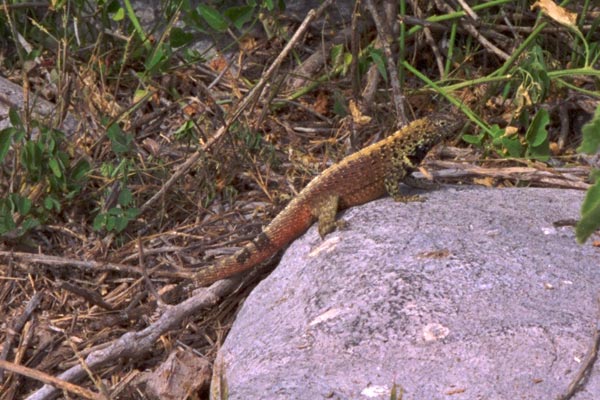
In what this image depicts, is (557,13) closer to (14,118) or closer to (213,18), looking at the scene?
(213,18)

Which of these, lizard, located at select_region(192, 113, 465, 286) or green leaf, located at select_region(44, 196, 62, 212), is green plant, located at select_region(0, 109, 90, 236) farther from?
lizard, located at select_region(192, 113, 465, 286)

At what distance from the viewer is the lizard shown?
3.70 m

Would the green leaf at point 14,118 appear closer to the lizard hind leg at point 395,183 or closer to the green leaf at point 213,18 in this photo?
the green leaf at point 213,18

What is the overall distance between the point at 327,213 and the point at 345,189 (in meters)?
0.17

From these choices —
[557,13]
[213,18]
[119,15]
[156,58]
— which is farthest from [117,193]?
[557,13]

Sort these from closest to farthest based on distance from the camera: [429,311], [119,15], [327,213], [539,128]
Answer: [429,311] → [327,213] → [539,128] → [119,15]

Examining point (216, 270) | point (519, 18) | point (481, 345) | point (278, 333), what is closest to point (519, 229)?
point (481, 345)

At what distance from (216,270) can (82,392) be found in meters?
0.97

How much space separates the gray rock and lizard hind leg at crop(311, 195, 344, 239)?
0.08 m

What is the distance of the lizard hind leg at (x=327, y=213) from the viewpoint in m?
3.56

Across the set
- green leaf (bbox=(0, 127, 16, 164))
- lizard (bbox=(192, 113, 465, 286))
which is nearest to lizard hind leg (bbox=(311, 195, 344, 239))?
lizard (bbox=(192, 113, 465, 286))

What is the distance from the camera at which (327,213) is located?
363 centimetres

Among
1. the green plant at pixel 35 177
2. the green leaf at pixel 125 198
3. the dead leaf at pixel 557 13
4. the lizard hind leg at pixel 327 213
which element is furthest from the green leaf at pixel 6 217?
the dead leaf at pixel 557 13

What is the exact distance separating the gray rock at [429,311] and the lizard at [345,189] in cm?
19
